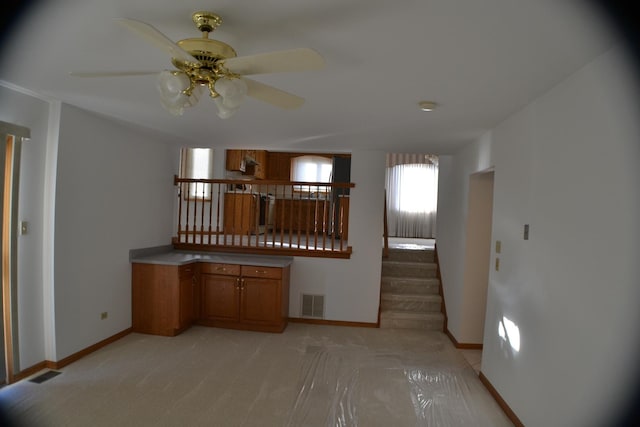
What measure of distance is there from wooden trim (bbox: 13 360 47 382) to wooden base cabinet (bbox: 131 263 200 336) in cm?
108

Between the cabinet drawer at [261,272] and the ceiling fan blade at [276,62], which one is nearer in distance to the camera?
the ceiling fan blade at [276,62]

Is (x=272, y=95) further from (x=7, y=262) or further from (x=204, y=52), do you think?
(x=7, y=262)

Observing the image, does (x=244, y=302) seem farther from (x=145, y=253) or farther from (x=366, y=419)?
(x=366, y=419)

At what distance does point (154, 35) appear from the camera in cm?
133

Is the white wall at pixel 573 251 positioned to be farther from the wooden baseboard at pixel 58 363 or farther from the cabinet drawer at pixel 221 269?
the wooden baseboard at pixel 58 363

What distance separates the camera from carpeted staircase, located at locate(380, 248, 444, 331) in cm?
486

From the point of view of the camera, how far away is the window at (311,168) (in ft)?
31.6

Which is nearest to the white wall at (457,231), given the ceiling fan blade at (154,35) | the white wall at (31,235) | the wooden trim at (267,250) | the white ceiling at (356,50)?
the white ceiling at (356,50)

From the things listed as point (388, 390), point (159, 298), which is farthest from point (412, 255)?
point (159, 298)

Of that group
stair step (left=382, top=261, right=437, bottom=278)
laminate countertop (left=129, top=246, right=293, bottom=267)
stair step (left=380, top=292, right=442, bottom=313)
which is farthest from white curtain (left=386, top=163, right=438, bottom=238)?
laminate countertop (left=129, top=246, right=293, bottom=267)

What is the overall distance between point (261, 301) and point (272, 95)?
305 cm

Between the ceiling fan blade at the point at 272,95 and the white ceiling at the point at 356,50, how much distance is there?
243 mm

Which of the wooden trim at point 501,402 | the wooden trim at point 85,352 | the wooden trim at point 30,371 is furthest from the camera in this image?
the wooden trim at point 85,352

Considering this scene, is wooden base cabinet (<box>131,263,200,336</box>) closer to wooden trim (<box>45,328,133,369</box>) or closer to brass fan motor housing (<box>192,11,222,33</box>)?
wooden trim (<box>45,328,133,369</box>)
